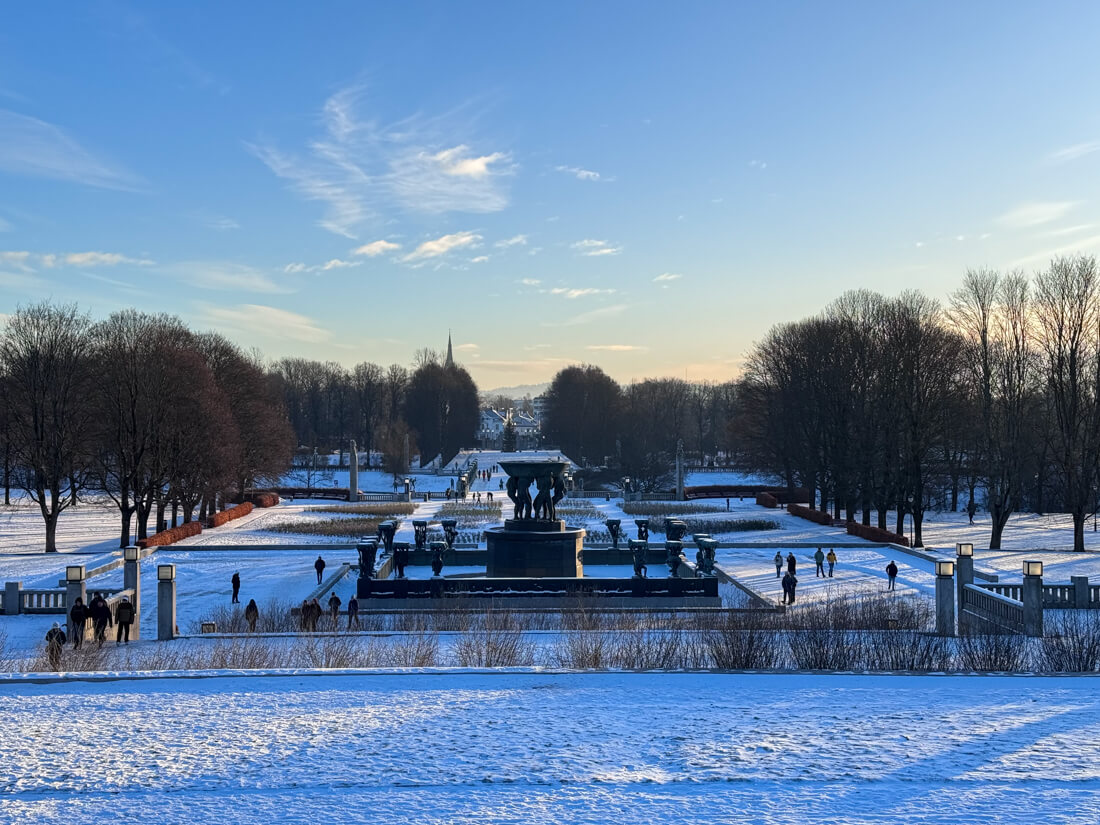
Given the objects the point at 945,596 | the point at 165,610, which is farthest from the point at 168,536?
the point at 945,596

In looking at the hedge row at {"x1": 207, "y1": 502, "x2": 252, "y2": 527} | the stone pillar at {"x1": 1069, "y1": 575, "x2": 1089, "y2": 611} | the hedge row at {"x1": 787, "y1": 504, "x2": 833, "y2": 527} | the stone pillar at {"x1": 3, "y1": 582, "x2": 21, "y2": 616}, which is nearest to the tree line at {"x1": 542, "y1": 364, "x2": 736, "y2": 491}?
the hedge row at {"x1": 787, "y1": 504, "x2": 833, "y2": 527}

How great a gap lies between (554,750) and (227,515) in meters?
40.7

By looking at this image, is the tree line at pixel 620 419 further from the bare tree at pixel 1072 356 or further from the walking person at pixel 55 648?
the walking person at pixel 55 648

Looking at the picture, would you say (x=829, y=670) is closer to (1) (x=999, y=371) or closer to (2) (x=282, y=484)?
(1) (x=999, y=371)

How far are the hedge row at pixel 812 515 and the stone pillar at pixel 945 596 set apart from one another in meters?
25.1

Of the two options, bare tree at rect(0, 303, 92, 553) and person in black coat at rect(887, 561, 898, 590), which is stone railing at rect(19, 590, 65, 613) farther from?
person in black coat at rect(887, 561, 898, 590)

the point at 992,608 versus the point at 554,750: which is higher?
the point at 554,750

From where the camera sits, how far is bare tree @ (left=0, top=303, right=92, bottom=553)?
1473 inches

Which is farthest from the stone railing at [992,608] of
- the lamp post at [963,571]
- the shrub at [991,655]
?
the shrub at [991,655]

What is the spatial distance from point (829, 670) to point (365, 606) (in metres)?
12.2

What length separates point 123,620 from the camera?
59.5 ft

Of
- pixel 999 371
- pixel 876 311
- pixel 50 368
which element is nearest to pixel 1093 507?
pixel 999 371

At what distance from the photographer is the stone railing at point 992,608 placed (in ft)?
59.9

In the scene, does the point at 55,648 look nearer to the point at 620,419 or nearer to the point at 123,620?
the point at 123,620
